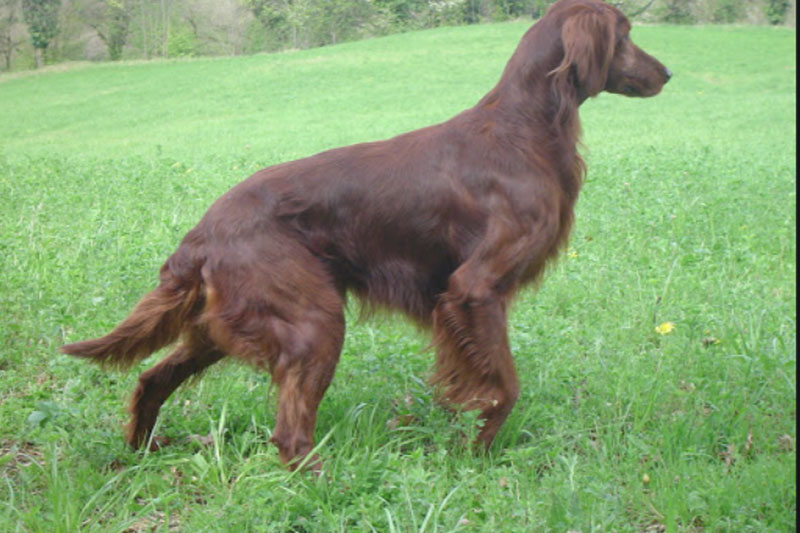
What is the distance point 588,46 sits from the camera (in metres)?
3.18

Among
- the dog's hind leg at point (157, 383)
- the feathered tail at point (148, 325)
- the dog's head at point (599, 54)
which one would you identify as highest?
the dog's head at point (599, 54)

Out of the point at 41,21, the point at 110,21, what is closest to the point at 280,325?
the point at 41,21

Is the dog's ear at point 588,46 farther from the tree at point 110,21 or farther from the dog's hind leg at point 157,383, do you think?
the tree at point 110,21

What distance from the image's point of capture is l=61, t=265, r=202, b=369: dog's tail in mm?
2914

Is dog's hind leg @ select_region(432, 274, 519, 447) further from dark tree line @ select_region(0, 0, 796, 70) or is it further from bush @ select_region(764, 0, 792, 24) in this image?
bush @ select_region(764, 0, 792, 24)

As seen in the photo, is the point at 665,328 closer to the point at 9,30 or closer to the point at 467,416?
the point at 467,416

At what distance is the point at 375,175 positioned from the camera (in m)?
3.07

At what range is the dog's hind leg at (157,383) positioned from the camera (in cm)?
308

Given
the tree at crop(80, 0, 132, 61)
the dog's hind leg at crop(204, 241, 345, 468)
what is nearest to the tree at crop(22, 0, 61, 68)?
the tree at crop(80, 0, 132, 61)

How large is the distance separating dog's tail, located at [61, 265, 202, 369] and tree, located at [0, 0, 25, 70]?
12197mm

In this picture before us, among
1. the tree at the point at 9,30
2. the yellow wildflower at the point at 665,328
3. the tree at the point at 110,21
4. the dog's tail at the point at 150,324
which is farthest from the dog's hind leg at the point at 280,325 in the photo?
the tree at the point at 110,21

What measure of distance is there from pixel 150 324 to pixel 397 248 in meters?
0.90

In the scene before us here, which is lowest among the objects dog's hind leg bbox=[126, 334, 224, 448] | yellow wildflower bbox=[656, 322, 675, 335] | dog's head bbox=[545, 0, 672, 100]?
yellow wildflower bbox=[656, 322, 675, 335]

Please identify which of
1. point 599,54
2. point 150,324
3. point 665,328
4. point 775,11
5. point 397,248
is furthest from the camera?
point 775,11
